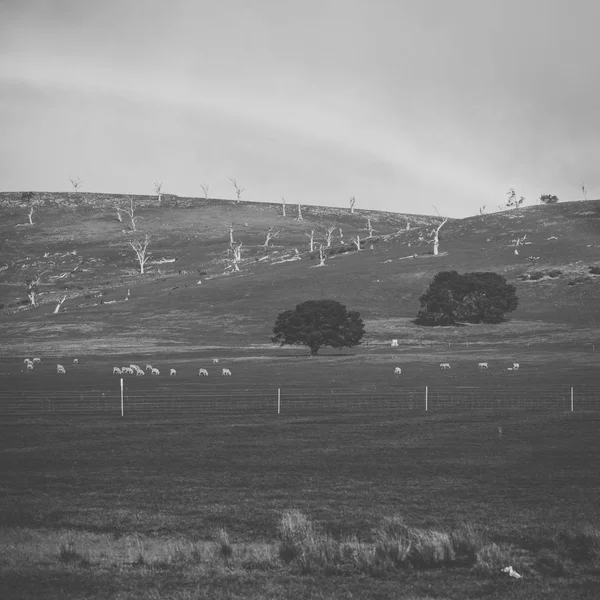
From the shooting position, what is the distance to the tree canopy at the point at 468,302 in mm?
122812

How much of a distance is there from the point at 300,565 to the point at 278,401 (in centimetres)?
2892

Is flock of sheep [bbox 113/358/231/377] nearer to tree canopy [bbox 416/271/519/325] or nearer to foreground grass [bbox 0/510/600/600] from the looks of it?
foreground grass [bbox 0/510/600/600]

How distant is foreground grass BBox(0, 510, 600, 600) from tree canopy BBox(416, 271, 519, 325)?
10604cm

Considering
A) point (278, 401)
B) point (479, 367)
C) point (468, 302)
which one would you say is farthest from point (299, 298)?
point (278, 401)

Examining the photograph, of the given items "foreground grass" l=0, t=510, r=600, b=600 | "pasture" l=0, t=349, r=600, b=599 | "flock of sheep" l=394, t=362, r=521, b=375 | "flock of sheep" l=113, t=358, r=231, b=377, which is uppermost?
"foreground grass" l=0, t=510, r=600, b=600

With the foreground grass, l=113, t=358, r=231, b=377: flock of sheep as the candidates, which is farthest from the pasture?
l=113, t=358, r=231, b=377: flock of sheep

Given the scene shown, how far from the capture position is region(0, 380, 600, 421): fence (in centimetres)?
4375

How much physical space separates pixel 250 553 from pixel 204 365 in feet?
219

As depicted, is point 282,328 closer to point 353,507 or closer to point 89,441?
point 89,441

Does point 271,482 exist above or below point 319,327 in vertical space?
above

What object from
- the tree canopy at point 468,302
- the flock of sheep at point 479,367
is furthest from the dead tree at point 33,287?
the flock of sheep at point 479,367

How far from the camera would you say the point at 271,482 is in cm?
2527

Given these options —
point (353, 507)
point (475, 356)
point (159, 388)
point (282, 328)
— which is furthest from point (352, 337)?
point (353, 507)

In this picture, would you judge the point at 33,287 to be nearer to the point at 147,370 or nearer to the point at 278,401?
the point at 147,370
